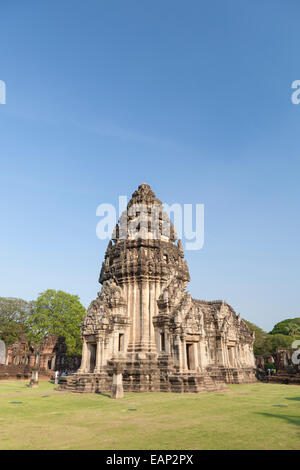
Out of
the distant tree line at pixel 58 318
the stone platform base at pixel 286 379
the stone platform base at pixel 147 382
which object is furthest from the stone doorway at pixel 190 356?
the distant tree line at pixel 58 318

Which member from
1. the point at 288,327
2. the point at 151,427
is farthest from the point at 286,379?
the point at 288,327

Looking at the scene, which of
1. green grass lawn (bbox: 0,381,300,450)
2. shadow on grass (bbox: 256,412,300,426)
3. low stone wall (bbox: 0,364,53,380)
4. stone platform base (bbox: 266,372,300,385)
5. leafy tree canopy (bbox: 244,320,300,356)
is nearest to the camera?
green grass lawn (bbox: 0,381,300,450)

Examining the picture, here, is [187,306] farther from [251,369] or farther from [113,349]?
[251,369]

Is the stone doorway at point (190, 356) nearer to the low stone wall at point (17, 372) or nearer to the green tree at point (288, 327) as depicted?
the low stone wall at point (17, 372)

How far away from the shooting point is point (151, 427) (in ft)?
32.5

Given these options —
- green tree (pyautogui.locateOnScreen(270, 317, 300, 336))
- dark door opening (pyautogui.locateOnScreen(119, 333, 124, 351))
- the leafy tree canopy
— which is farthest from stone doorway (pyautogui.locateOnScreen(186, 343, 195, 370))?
green tree (pyautogui.locateOnScreen(270, 317, 300, 336))

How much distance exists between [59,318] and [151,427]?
118ft

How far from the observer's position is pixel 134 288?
27359mm

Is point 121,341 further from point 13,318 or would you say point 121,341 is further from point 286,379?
point 13,318

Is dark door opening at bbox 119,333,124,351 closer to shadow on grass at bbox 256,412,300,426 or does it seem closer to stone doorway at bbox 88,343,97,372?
stone doorway at bbox 88,343,97,372

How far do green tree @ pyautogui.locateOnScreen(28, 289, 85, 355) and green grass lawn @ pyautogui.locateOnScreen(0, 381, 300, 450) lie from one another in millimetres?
27916

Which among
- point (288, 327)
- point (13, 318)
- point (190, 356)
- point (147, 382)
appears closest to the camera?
point (147, 382)

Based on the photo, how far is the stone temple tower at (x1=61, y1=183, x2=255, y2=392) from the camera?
75.4 ft
